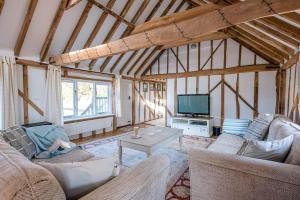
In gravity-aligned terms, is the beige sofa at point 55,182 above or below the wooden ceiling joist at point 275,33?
below

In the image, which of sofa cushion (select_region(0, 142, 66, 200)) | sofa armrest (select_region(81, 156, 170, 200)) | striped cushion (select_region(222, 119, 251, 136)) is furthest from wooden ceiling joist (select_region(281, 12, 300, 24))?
sofa cushion (select_region(0, 142, 66, 200))

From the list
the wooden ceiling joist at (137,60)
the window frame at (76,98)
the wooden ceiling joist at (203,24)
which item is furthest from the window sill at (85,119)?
the wooden ceiling joist at (203,24)

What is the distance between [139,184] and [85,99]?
5095 mm

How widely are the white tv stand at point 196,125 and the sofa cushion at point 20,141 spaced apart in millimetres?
4530

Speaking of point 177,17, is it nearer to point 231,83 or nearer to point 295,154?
point 295,154

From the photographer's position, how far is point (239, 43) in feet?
18.1

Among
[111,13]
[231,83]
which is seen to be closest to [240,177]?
[111,13]

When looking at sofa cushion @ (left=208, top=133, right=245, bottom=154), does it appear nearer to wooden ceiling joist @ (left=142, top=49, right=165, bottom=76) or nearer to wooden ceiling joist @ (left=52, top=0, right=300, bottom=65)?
wooden ceiling joist @ (left=52, top=0, right=300, bottom=65)

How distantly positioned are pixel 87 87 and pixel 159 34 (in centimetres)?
405

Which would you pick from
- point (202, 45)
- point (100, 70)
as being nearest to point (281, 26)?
point (202, 45)

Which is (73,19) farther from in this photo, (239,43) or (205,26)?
(239,43)

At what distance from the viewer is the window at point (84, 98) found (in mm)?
5195

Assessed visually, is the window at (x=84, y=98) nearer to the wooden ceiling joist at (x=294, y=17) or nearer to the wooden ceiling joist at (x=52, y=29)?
the wooden ceiling joist at (x=52, y=29)

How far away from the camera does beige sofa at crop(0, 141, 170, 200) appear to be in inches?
27.7
